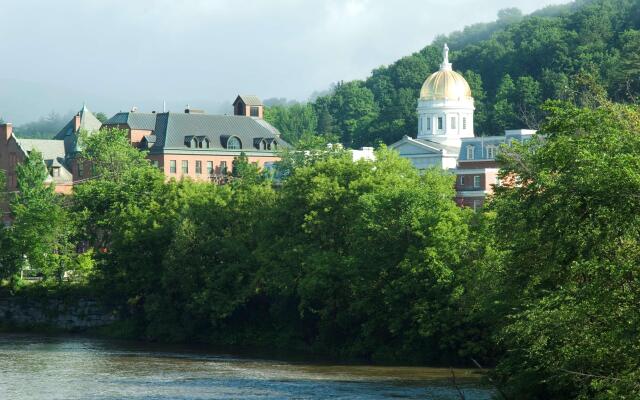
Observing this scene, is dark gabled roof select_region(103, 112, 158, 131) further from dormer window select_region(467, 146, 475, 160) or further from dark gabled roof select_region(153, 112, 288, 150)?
dormer window select_region(467, 146, 475, 160)

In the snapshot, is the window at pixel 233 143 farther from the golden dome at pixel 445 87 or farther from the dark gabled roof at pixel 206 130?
the golden dome at pixel 445 87

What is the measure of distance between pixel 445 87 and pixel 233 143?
85.6 feet

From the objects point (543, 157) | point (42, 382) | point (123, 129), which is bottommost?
point (42, 382)

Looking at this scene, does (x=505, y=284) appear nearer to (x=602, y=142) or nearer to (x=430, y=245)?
(x=602, y=142)

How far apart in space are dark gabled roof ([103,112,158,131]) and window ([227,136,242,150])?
954cm

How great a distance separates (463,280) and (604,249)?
31.6m

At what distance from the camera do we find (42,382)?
6078 centimetres

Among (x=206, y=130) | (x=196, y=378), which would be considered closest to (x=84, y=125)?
(x=206, y=130)

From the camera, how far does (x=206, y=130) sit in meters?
166

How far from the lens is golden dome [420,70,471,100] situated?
16162 centimetres

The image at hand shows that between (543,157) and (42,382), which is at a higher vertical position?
(543,157)

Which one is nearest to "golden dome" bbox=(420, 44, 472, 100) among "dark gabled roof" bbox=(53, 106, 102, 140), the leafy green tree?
"dark gabled roof" bbox=(53, 106, 102, 140)

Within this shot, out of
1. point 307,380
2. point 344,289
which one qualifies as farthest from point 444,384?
point 344,289

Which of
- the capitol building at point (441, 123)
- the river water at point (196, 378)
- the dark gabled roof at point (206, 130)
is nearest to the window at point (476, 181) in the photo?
the capitol building at point (441, 123)
